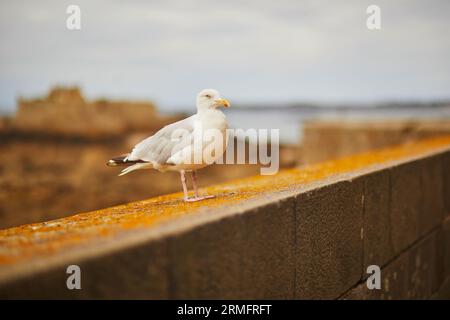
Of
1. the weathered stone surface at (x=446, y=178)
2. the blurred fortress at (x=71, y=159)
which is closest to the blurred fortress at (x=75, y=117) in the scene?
the blurred fortress at (x=71, y=159)

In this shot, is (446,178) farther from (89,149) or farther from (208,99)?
(89,149)

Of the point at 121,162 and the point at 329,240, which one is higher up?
the point at 121,162

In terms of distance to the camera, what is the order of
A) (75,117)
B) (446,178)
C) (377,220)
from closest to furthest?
(377,220), (446,178), (75,117)

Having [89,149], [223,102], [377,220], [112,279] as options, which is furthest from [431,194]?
[89,149]

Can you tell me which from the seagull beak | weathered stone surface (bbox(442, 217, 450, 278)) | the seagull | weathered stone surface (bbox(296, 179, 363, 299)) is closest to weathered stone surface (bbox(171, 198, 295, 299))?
weathered stone surface (bbox(296, 179, 363, 299))

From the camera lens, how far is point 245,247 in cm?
218

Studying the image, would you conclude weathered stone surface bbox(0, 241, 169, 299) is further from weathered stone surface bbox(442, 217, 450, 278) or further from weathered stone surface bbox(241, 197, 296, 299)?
weathered stone surface bbox(442, 217, 450, 278)

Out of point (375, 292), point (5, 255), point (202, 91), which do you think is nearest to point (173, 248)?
point (5, 255)

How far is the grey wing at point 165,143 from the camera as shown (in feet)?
9.60

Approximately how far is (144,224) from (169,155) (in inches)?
36.8

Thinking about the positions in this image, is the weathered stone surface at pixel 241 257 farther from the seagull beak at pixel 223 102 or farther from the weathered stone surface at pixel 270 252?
the seagull beak at pixel 223 102

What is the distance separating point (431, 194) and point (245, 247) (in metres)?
3.20

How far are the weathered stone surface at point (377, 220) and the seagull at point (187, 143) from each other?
1111 millimetres

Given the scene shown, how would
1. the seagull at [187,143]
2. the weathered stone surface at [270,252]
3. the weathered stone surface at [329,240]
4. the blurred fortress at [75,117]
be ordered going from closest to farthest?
the weathered stone surface at [270,252] → the weathered stone surface at [329,240] → the seagull at [187,143] → the blurred fortress at [75,117]
